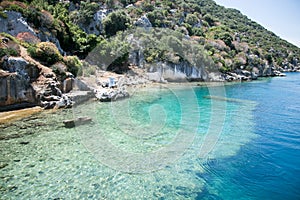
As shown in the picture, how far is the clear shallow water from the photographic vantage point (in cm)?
915

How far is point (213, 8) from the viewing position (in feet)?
403

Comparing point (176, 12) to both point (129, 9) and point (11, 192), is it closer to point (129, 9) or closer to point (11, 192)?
point (129, 9)

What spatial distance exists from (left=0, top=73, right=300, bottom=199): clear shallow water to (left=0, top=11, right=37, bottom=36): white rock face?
51.4ft

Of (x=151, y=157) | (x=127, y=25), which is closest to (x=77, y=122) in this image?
(x=151, y=157)

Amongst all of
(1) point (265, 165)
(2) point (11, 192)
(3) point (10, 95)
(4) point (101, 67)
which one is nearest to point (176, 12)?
(4) point (101, 67)

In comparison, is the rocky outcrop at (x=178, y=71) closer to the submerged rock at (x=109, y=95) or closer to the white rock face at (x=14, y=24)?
the submerged rock at (x=109, y=95)

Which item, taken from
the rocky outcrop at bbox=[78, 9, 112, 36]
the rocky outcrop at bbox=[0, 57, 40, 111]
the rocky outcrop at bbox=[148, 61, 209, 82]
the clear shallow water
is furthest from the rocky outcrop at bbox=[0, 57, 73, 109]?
the rocky outcrop at bbox=[78, 9, 112, 36]

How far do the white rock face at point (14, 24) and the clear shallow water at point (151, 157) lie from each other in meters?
15.7

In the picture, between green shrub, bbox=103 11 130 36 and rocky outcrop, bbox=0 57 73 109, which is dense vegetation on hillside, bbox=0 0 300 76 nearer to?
green shrub, bbox=103 11 130 36

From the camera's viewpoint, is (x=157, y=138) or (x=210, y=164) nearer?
(x=210, y=164)

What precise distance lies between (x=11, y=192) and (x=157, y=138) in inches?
357

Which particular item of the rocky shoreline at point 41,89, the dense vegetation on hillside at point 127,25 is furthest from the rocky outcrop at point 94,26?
the rocky shoreline at point 41,89

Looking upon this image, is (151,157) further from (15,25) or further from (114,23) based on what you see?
(114,23)

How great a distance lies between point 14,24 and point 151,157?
2710cm
